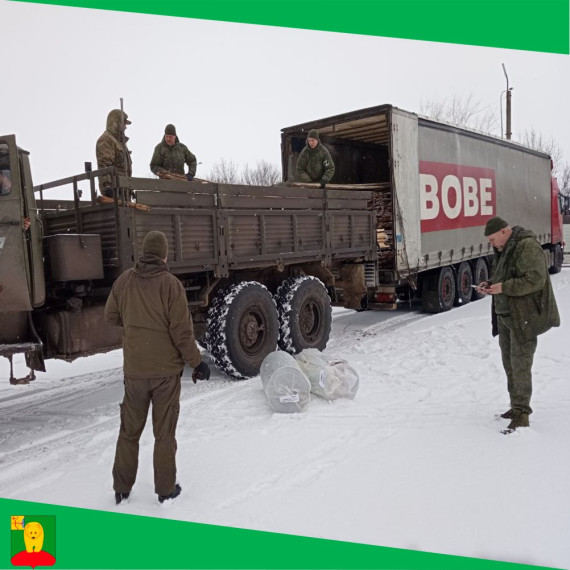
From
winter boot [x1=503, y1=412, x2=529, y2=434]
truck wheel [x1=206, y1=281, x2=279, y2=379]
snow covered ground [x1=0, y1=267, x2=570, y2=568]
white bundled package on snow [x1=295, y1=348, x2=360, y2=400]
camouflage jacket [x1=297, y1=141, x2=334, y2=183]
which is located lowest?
snow covered ground [x1=0, y1=267, x2=570, y2=568]

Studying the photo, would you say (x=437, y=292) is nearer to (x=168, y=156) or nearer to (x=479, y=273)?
(x=479, y=273)

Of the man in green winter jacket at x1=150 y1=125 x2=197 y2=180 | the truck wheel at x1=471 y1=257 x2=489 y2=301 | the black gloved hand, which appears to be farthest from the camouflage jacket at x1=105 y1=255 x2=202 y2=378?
the truck wheel at x1=471 y1=257 x2=489 y2=301

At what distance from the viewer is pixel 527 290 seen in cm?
428

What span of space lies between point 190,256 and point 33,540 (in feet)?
11.0

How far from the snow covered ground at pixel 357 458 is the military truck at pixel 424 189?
136 inches

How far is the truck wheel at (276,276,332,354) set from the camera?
729cm

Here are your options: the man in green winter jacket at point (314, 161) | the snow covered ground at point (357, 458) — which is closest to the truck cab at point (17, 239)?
the snow covered ground at point (357, 458)

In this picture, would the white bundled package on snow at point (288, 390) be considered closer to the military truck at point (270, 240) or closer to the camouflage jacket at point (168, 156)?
the military truck at point (270, 240)

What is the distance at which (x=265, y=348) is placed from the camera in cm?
689

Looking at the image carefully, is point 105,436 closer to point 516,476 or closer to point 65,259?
point 65,259

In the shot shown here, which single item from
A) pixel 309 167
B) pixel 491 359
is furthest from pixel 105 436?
pixel 309 167

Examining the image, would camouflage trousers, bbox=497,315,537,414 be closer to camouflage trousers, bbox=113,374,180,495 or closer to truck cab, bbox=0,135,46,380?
camouflage trousers, bbox=113,374,180,495

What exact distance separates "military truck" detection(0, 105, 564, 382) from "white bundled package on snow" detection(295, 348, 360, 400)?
1271mm

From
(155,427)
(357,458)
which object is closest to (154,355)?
(155,427)
